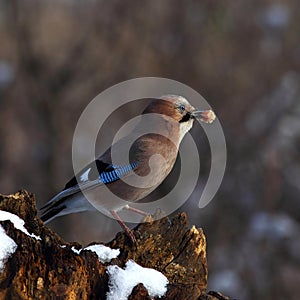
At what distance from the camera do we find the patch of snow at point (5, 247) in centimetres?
321

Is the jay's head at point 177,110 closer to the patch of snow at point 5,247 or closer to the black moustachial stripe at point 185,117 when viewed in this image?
the black moustachial stripe at point 185,117

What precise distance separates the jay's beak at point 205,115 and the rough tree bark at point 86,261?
115cm

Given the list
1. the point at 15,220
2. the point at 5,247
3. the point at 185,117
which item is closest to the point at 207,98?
the point at 185,117

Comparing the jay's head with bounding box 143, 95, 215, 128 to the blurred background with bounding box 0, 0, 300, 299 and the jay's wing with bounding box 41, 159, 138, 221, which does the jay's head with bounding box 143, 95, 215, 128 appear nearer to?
the jay's wing with bounding box 41, 159, 138, 221

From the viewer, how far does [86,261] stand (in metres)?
3.45

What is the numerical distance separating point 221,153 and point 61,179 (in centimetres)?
217

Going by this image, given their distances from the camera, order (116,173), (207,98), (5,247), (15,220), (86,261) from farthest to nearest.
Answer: (207,98) < (116,173) < (15,220) < (86,261) < (5,247)

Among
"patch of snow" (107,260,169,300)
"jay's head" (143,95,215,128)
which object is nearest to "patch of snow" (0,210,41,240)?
"patch of snow" (107,260,169,300)

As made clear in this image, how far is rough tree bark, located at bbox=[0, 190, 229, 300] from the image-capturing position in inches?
126

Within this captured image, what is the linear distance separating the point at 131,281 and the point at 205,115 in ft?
6.23

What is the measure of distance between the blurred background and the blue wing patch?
3.75 metres

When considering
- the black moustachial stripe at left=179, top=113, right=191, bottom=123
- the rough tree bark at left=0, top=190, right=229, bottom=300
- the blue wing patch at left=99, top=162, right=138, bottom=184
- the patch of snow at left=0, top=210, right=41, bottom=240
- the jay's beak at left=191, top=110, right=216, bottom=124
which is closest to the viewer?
the rough tree bark at left=0, top=190, right=229, bottom=300

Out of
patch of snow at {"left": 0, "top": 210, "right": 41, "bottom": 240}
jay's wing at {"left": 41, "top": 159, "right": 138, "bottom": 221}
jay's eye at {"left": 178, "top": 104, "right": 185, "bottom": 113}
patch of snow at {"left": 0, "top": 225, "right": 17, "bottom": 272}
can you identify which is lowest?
patch of snow at {"left": 0, "top": 225, "right": 17, "bottom": 272}

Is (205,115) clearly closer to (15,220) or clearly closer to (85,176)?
(85,176)
